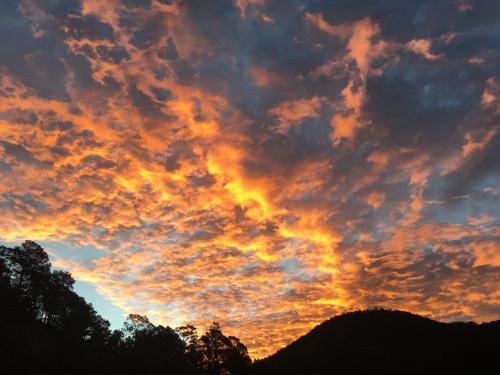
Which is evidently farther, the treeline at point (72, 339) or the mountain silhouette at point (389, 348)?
the treeline at point (72, 339)

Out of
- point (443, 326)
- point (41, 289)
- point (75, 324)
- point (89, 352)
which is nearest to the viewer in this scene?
point (443, 326)

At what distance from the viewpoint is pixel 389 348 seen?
47188 millimetres

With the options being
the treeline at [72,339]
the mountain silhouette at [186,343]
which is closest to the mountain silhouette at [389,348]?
the mountain silhouette at [186,343]

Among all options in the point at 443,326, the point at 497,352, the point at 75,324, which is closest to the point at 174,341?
the point at 75,324

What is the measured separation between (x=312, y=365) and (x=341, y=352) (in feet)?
13.9

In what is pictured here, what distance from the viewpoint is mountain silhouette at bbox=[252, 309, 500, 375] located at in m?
42.5

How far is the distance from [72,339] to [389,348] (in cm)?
5262

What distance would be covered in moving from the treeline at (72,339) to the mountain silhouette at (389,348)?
39.0 feet

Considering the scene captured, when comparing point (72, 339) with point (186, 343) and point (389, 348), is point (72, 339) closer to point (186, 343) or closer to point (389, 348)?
point (186, 343)

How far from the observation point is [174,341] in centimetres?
7919

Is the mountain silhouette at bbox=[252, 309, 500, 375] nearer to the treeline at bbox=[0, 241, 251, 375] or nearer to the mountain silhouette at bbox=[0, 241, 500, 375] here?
the mountain silhouette at bbox=[0, 241, 500, 375]

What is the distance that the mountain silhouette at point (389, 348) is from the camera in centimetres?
4250

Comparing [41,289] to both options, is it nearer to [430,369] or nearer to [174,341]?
[174,341]

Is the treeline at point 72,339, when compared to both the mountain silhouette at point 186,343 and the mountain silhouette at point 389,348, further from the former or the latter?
the mountain silhouette at point 389,348
